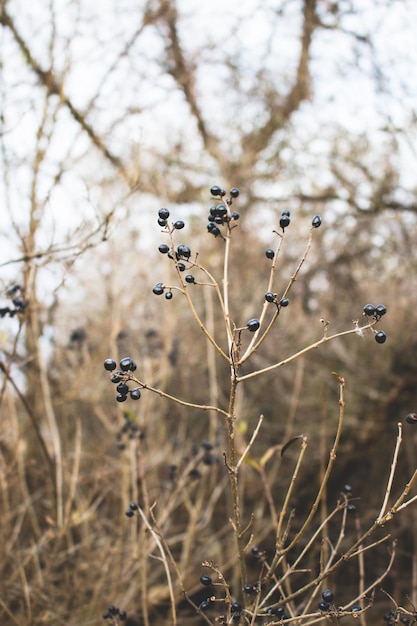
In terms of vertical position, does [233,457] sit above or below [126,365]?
below

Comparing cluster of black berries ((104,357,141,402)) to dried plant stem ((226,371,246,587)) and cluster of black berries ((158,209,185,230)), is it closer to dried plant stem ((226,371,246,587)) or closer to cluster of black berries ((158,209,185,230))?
dried plant stem ((226,371,246,587))

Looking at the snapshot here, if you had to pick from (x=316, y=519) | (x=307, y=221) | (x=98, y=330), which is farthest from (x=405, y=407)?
(x=98, y=330)

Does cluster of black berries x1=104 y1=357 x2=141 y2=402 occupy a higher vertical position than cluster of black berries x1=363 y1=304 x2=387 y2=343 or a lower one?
lower

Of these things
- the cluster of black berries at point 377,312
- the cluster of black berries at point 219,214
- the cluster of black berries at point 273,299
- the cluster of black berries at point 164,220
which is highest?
the cluster of black berries at point 219,214

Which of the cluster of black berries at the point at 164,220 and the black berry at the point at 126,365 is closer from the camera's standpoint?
the black berry at the point at 126,365

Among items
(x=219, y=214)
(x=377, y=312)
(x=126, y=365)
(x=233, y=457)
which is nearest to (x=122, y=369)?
(x=126, y=365)

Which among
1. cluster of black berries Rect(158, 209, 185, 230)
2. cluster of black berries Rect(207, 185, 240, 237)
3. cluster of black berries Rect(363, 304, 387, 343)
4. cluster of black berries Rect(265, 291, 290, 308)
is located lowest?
cluster of black berries Rect(363, 304, 387, 343)

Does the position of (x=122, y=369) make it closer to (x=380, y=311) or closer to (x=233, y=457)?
(x=233, y=457)

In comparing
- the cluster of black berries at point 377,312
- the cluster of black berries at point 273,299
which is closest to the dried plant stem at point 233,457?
the cluster of black berries at point 273,299

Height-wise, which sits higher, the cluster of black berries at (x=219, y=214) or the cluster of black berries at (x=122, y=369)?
the cluster of black berries at (x=219, y=214)

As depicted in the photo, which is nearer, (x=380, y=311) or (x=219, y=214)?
(x=380, y=311)

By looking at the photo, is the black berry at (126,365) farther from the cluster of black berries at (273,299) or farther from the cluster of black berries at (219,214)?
the cluster of black berries at (219,214)

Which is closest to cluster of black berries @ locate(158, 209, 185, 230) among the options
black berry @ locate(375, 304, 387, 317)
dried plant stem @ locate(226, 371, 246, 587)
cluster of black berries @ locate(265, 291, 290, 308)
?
cluster of black berries @ locate(265, 291, 290, 308)

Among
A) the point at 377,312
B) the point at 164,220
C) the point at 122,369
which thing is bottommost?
the point at 122,369
